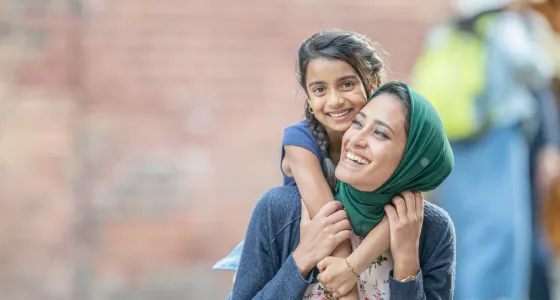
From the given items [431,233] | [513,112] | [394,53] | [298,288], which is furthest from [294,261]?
[394,53]

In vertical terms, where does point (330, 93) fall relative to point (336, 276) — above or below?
above

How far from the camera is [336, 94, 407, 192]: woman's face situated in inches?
120

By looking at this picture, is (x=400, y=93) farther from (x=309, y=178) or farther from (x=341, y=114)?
(x=309, y=178)

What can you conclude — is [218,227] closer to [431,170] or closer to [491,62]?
[491,62]

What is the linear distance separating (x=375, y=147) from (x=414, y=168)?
12 cm

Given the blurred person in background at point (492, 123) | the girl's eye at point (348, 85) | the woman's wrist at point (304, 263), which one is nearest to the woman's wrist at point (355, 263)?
the woman's wrist at point (304, 263)

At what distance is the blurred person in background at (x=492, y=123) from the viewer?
655 centimetres

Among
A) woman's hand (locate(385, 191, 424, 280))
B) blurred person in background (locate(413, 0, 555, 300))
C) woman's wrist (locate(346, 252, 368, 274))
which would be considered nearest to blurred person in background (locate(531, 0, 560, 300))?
blurred person in background (locate(413, 0, 555, 300))

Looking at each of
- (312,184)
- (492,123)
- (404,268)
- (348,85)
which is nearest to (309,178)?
(312,184)

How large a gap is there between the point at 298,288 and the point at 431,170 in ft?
1.55

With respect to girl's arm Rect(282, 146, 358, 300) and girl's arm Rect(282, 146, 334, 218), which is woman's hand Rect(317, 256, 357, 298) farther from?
girl's arm Rect(282, 146, 334, 218)

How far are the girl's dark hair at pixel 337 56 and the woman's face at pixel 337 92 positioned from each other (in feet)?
0.06

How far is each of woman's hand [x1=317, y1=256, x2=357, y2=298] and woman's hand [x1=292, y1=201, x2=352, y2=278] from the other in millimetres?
28

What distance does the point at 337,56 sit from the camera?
320 centimetres
